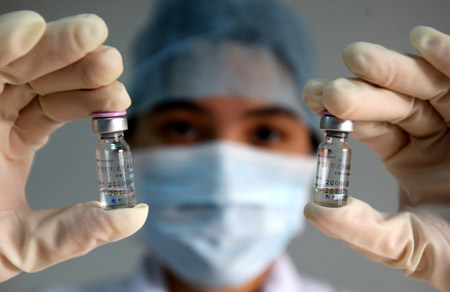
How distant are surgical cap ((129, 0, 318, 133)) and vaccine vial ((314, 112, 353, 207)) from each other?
2.69 ft

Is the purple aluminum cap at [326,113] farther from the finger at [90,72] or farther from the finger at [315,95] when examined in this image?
the finger at [90,72]

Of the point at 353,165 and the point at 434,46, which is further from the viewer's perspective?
the point at 353,165

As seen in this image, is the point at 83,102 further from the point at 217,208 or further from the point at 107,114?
the point at 217,208

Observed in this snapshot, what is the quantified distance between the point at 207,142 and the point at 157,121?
0.82 ft

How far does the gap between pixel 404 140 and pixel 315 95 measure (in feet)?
0.90

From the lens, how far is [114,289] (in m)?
1.85

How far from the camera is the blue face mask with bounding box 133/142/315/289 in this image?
1545 millimetres

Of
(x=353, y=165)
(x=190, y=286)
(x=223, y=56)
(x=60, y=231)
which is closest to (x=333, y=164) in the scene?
(x=60, y=231)

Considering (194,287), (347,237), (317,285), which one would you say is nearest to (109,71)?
(347,237)

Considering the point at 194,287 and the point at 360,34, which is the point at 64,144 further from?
A: the point at 360,34

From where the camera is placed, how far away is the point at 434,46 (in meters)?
0.76

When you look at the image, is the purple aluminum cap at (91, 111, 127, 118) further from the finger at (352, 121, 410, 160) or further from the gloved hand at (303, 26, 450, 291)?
the finger at (352, 121, 410, 160)

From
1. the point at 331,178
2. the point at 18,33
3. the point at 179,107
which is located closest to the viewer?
the point at 18,33

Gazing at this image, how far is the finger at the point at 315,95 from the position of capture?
79 cm
